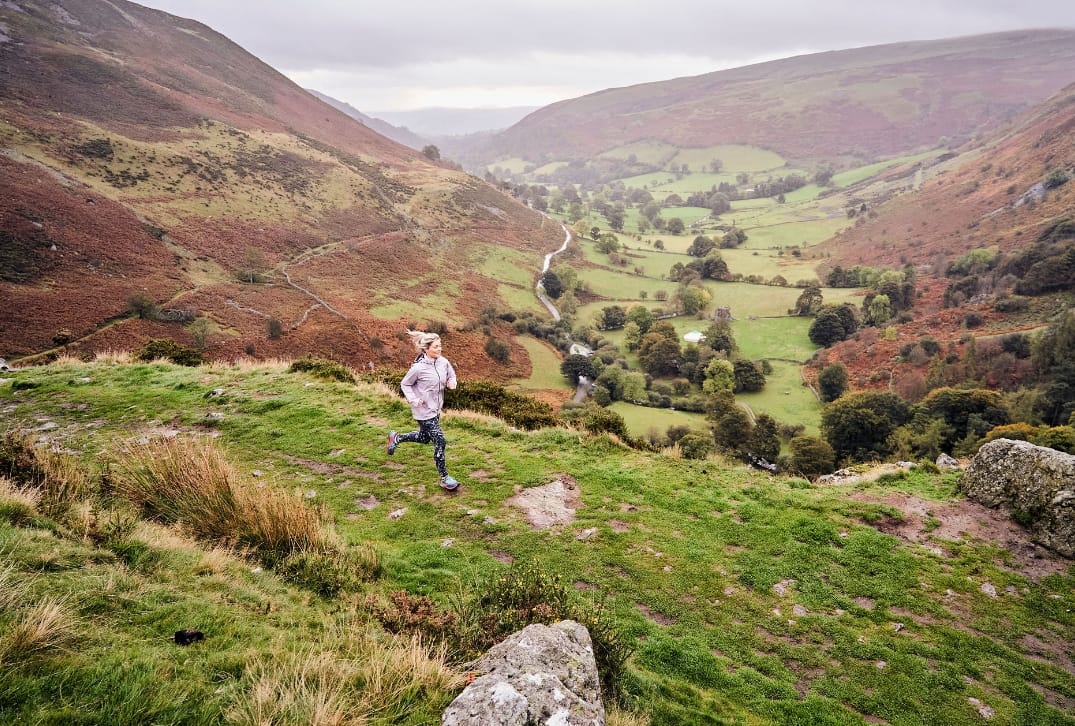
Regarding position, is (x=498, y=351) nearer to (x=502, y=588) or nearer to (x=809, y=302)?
(x=502, y=588)

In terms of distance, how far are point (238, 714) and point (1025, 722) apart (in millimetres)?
8191

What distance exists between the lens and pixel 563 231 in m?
117

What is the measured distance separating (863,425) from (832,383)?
50.2 ft

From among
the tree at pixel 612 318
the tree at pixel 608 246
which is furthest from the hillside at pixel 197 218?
the tree at pixel 612 318

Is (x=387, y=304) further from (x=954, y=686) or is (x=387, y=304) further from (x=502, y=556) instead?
(x=954, y=686)

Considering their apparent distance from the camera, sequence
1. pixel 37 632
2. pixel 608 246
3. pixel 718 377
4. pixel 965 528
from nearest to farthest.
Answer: pixel 37 632 < pixel 965 528 < pixel 718 377 < pixel 608 246

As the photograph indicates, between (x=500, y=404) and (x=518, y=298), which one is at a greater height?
(x=500, y=404)

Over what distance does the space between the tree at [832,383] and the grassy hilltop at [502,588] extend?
47.9m

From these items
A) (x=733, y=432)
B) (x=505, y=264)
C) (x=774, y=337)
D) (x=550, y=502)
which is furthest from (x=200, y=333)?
(x=774, y=337)

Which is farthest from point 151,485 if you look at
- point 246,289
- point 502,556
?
point 246,289

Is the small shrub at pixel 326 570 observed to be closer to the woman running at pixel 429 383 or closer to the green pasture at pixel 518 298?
the woman running at pixel 429 383

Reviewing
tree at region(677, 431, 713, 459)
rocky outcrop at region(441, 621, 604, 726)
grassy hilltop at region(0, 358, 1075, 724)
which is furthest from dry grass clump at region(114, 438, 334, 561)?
tree at region(677, 431, 713, 459)

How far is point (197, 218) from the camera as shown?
168ft

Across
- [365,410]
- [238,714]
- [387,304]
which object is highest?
[238,714]
